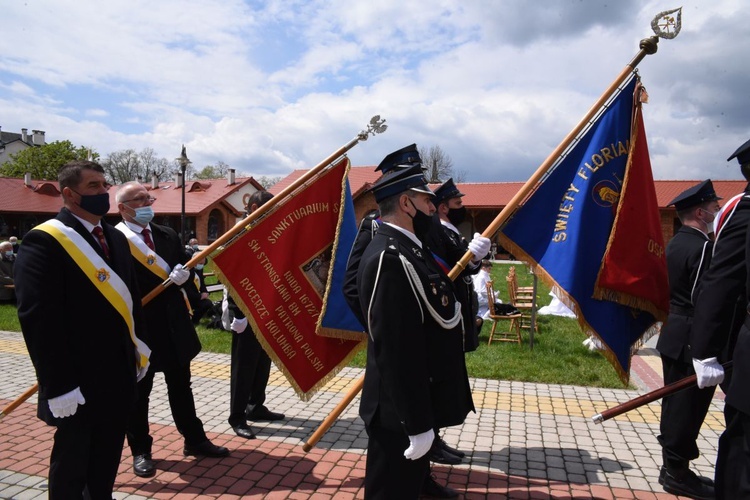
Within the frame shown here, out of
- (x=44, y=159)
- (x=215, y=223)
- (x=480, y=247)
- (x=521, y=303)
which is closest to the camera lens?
(x=480, y=247)

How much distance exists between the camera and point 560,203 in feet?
13.4

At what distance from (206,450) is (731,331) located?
3972 millimetres

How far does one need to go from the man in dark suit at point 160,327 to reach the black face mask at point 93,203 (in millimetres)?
1058

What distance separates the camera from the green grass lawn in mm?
7195

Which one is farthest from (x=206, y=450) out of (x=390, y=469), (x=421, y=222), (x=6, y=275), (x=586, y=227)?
(x=6, y=275)

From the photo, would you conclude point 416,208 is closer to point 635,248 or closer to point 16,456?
point 635,248

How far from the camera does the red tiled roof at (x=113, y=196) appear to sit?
43.0 metres

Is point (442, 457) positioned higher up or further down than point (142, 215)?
further down

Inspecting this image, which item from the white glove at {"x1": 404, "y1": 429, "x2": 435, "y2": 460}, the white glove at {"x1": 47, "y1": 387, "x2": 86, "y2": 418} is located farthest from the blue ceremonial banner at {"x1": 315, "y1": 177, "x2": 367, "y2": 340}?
the white glove at {"x1": 404, "y1": 429, "x2": 435, "y2": 460}

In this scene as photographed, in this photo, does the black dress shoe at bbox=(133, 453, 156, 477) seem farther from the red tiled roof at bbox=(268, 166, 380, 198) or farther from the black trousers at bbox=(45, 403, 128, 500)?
the red tiled roof at bbox=(268, 166, 380, 198)

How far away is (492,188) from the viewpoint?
37250mm

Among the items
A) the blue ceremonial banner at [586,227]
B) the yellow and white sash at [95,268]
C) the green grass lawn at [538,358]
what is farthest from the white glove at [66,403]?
the green grass lawn at [538,358]

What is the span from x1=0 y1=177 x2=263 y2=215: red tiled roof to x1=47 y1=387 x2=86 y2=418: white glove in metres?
40.9

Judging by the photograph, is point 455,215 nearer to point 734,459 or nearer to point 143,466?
point 734,459
